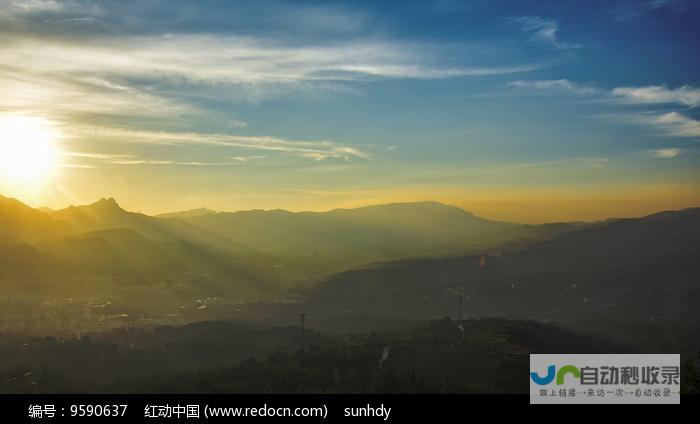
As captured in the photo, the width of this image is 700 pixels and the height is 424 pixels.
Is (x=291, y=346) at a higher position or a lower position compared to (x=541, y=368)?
lower

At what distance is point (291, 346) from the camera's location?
124m

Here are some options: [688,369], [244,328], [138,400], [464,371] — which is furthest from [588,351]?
[138,400]

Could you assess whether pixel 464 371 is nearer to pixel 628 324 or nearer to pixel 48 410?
pixel 48 410

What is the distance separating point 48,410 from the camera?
4225 centimetres

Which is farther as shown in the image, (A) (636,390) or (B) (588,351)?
(B) (588,351)

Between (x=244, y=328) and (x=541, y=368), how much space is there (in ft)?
373

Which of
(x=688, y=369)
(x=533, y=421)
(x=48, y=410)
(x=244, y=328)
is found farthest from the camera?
(x=244, y=328)

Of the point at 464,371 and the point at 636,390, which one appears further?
the point at 464,371

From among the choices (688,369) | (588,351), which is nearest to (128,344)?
(588,351)

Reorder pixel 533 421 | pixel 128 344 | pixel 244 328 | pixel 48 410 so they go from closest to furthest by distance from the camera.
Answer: pixel 48 410
pixel 533 421
pixel 128 344
pixel 244 328

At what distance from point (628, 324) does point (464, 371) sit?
9675 centimetres

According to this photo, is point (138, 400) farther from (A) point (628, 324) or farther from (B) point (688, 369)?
(A) point (628, 324)

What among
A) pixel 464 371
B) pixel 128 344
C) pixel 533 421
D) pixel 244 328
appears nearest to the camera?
pixel 533 421

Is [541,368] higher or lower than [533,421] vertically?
higher
